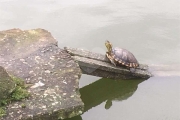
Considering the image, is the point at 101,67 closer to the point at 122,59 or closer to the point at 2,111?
the point at 122,59

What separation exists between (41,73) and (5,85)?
26.5 inches

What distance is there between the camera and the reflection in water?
15.7ft

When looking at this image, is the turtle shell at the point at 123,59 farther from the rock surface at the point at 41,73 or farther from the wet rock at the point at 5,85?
the wet rock at the point at 5,85

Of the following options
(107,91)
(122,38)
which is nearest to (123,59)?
(107,91)

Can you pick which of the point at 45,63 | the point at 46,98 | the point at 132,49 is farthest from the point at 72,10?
the point at 46,98

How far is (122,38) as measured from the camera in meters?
6.31

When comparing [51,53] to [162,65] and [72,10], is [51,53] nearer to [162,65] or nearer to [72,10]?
[162,65]

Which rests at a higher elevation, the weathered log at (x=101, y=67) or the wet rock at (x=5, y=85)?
the wet rock at (x=5, y=85)

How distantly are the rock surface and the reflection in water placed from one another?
2.68ft

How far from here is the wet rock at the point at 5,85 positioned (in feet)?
11.2

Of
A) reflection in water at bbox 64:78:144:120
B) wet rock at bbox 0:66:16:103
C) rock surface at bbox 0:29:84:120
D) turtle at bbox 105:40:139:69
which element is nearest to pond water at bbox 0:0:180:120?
reflection in water at bbox 64:78:144:120

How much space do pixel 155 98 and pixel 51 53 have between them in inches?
75.9

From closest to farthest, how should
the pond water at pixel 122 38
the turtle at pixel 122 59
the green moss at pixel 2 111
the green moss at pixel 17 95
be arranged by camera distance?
the green moss at pixel 2 111
the green moss at pixel 17 95
the pond water at pixel 122 38
the turtle at pixel 122 59

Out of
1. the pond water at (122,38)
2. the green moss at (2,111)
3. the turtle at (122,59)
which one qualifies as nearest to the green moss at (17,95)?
the green moss at (2,111)
